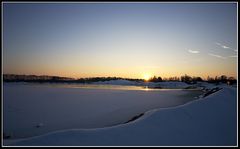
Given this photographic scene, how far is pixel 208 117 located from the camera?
9375 millimetres

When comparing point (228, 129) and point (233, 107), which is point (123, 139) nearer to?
point (228, 129)

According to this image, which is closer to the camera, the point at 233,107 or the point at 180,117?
the point at 180,117

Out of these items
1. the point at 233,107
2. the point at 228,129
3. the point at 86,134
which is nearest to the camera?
the point at 86,134

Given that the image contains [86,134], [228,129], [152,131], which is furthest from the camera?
[228,129]

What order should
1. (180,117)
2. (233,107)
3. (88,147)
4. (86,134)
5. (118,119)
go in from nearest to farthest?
1. (88,147)
2. (86,134)
3. (180,117)
4. (233,107)
5. (118,119)

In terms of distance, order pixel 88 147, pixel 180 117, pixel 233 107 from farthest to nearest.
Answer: pixel 233 107, pixel 180 117, pixel 88 147

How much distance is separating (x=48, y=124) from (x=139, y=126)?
224 inches

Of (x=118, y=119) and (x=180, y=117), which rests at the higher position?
(x=180, y=117)

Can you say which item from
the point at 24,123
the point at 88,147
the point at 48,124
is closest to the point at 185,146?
the point at 88,147

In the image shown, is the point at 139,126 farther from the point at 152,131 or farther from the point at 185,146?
the point at 185,146

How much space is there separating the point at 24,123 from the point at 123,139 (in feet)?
22.9

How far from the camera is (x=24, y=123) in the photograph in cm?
1037

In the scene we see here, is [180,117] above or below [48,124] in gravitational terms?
above

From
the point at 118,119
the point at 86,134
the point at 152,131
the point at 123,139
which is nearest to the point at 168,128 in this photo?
the point at 152,131
